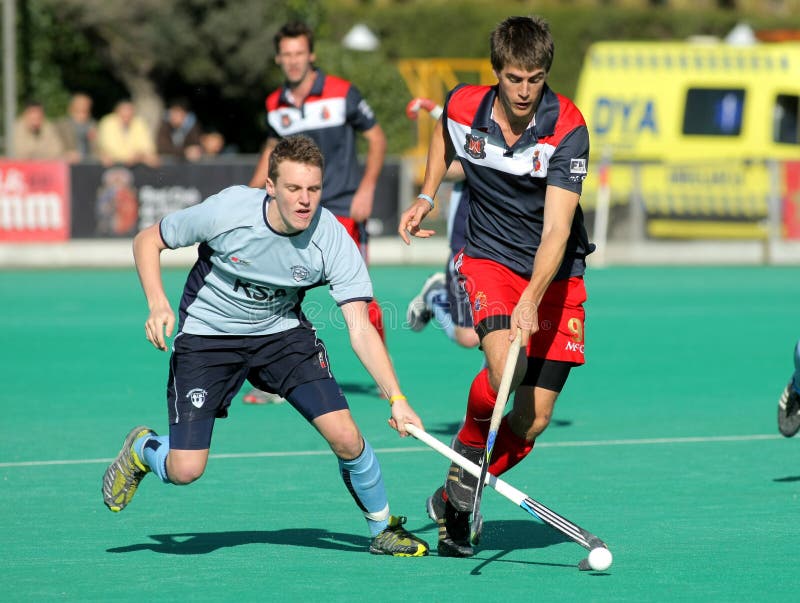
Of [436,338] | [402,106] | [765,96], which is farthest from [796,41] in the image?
[436,338]

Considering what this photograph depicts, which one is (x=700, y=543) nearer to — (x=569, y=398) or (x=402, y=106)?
(x=569, y=398)

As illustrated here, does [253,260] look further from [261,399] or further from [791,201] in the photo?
[791,201]

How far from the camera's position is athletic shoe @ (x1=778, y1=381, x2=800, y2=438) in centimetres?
804

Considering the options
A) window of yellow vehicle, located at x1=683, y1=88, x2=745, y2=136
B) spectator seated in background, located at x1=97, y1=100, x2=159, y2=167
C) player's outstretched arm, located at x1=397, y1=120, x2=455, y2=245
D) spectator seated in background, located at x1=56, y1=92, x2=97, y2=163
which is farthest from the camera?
window of yellow vehicle, located at x1=683, y1=88, x2=745, y2=136

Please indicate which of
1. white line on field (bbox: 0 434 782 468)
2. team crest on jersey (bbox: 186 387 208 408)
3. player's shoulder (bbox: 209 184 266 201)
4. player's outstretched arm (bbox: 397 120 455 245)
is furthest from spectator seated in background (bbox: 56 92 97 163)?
team crest on jersey (bbox: 186 387 208 408)

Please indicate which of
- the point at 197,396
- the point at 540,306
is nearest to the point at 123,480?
the point at 197,396

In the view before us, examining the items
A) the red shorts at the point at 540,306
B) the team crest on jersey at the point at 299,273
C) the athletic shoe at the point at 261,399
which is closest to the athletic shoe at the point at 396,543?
the red shorts at the point at 540,306

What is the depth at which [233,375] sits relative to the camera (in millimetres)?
6262

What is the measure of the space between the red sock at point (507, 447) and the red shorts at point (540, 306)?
12.9 inches

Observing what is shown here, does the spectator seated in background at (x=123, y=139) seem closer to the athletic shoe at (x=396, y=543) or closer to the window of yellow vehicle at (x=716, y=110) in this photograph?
the window of yellow vehicle at (x=716, y=110)

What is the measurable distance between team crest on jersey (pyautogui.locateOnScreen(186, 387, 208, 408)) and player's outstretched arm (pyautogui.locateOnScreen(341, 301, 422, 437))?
67 centimetres

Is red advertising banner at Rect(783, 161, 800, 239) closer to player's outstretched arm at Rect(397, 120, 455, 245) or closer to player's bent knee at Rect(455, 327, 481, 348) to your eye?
player's bent knee at Rect(455, 327, 481, 348)

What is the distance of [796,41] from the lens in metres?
22.1

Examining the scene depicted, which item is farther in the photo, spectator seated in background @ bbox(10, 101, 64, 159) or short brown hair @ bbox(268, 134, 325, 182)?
spectator seated in background @ bbox(10, 101, 64, 159)
